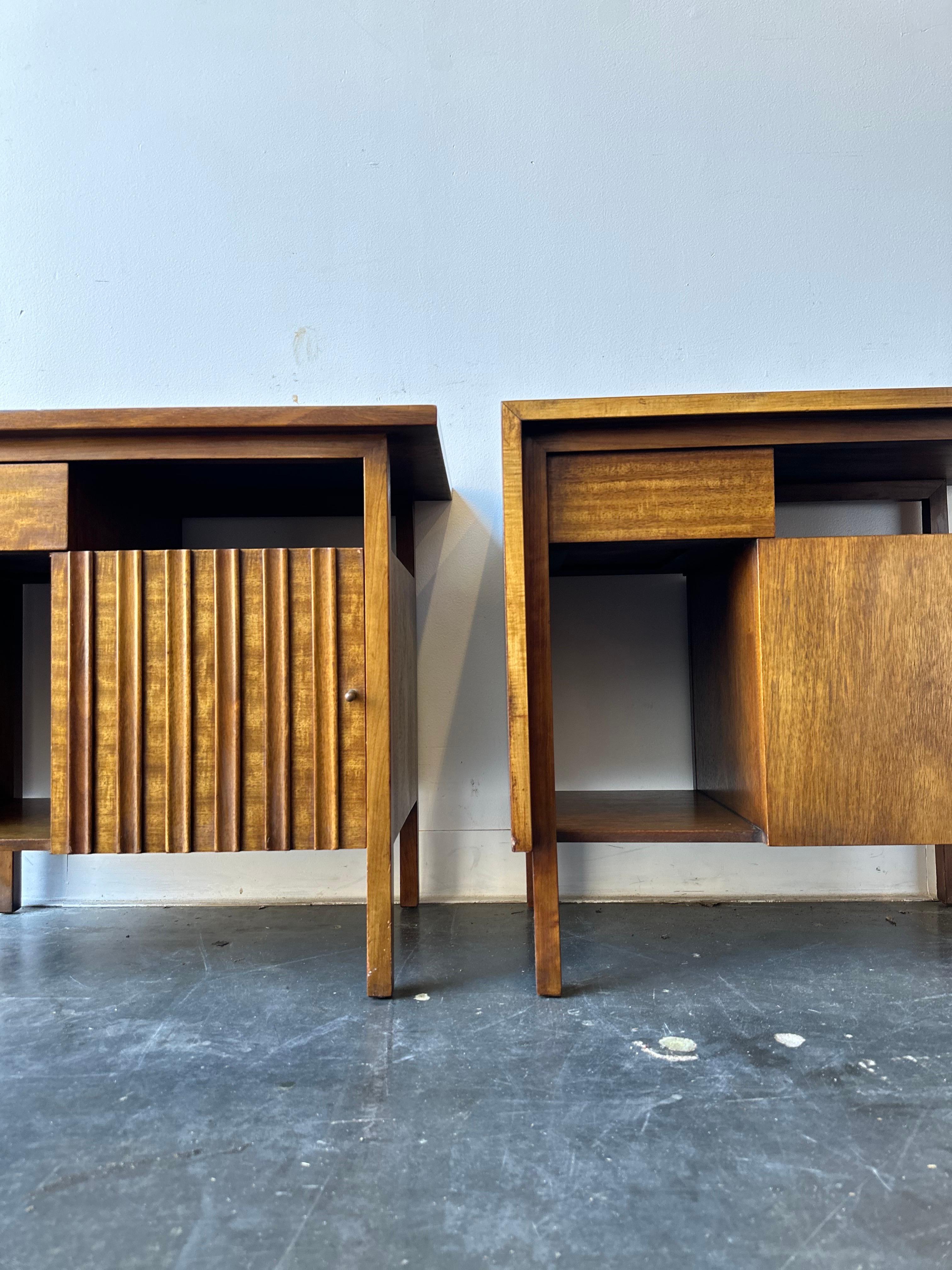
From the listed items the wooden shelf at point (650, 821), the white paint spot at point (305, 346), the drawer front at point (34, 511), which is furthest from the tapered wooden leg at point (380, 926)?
the white paint spot at point (305, 346)

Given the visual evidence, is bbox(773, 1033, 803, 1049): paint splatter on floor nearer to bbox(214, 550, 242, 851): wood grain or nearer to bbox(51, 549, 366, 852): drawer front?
bbox(51, 549, 366, 852): drawer front

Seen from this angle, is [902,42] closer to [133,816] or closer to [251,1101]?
[133,816]

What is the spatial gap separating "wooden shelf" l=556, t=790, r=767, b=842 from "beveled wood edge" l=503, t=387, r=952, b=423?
0.55 metres

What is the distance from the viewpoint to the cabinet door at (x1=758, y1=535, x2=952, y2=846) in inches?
39.3

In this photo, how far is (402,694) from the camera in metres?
1.20

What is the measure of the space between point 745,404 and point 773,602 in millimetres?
255

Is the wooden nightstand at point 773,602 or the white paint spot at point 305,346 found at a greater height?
the white paint spot at point 305,346

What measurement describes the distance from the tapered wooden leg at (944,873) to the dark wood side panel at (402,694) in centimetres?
95

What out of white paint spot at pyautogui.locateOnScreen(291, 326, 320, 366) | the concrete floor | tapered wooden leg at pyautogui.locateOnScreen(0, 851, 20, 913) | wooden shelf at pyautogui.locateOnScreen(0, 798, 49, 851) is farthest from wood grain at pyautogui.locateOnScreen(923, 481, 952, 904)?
tapered wooden leg at pyautogui.locateOnScreen(0, 851, 20, 913)

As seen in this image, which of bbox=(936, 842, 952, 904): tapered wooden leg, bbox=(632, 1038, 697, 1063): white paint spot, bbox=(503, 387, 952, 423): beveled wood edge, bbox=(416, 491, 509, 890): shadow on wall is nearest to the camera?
bbox=(632, 1038, 697, 1063): white paint spot

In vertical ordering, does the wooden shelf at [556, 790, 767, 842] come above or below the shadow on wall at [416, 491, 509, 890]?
below

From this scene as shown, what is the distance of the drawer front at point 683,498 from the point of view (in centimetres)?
102

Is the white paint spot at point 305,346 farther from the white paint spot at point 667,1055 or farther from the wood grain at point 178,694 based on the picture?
the white paint spot at point 667,1055

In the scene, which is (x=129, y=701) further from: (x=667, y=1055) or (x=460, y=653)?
(x=667, y=1055)
